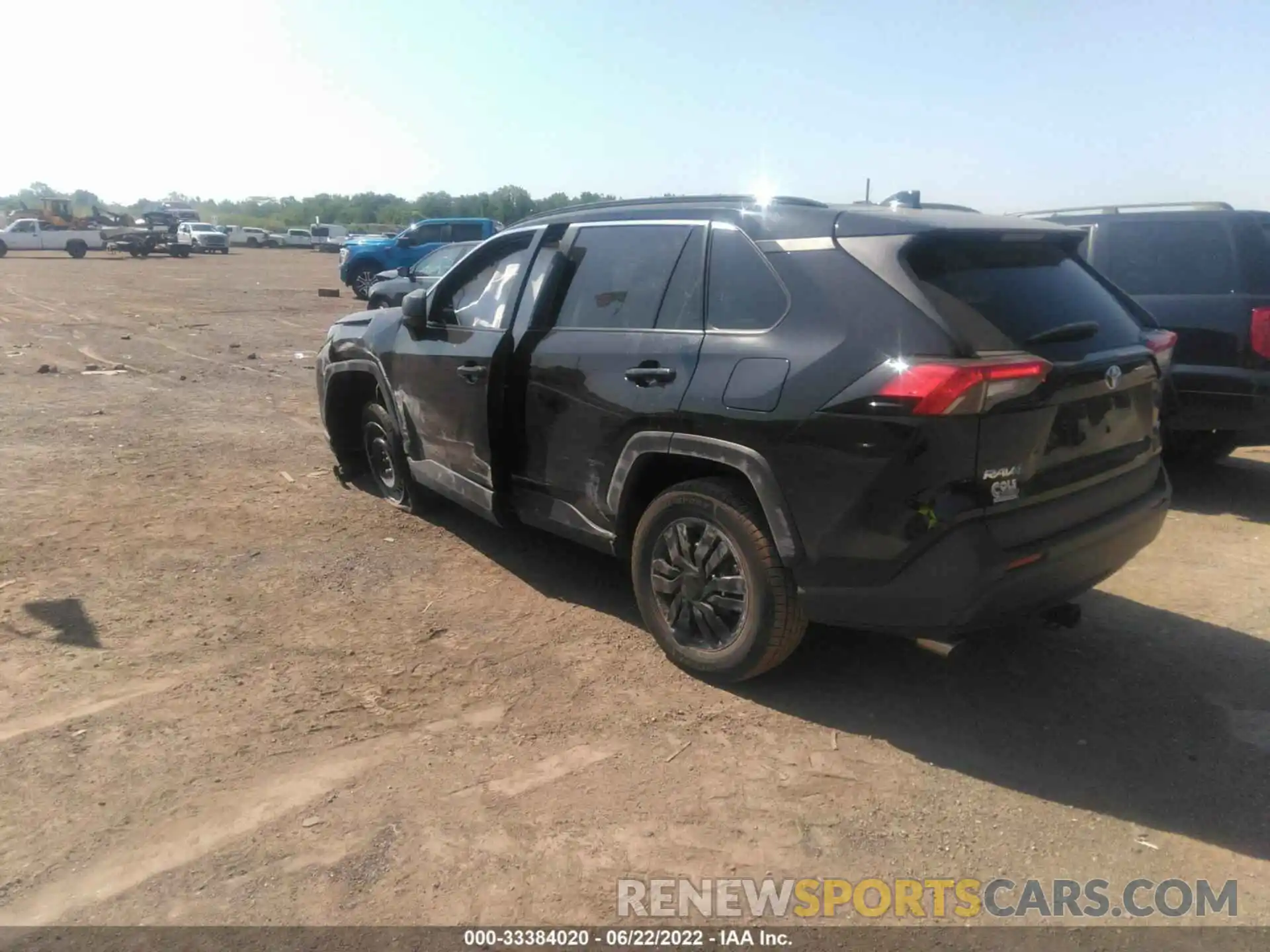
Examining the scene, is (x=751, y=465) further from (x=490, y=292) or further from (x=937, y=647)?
(x=490, y=292)

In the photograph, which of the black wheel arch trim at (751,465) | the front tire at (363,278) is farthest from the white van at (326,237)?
the black wheel arch trim at (751,465)

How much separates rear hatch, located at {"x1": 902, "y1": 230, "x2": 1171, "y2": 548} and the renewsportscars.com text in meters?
1.05

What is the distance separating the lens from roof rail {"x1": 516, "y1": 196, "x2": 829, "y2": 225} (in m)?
3.86

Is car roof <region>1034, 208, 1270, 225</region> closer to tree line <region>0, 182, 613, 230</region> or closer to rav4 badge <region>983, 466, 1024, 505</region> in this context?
rav4 badge <region>983, 466, 1024, 505</region>

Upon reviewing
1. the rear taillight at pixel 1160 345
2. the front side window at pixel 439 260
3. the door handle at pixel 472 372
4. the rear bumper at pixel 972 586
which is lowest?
the rear bumper at pixel 972 586

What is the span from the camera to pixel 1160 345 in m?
3.90

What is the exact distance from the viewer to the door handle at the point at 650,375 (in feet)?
12.3

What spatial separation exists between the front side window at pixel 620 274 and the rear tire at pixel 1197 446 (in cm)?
455

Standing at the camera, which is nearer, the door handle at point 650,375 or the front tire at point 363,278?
the door handle at point 650,375

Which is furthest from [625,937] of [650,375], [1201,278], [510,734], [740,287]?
[1201,278]

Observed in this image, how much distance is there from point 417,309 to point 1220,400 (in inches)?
193

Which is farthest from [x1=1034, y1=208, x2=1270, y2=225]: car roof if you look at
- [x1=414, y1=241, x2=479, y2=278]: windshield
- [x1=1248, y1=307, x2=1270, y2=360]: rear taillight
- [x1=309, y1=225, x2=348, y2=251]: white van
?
[x1=309, y1=225, x2=348, y2=251]: white van

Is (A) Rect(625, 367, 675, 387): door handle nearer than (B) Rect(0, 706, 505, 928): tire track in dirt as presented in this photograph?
No

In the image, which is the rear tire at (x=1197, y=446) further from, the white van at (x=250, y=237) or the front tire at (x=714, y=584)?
the white van at (x=250, y=237)
